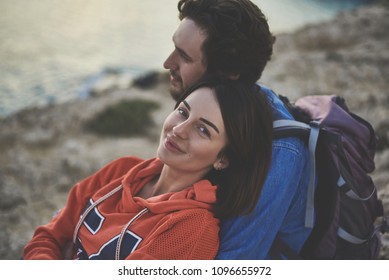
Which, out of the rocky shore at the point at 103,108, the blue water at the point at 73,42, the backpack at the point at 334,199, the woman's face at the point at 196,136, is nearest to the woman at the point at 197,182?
the woman's face at the point at 196,136

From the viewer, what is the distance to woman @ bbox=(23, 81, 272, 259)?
2330 millimetres

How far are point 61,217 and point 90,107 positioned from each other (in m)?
5.23

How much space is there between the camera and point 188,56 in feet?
9.53

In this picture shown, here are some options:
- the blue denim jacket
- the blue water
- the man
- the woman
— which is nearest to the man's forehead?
the man

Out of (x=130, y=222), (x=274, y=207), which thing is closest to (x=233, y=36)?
(x=274, y=207)

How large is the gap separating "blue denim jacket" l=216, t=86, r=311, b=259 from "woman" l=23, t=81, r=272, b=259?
0.20 ft

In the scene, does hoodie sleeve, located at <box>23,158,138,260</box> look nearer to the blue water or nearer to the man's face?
the man's face

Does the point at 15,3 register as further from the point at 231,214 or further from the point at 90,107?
the point at 231,214

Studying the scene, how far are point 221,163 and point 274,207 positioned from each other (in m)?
0.37

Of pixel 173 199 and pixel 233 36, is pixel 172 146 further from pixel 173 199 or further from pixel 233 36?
pixel 233 36

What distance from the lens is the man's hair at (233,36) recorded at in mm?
2773

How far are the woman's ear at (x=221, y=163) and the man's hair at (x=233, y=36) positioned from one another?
553 mm

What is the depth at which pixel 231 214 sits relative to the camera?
7.91 ft

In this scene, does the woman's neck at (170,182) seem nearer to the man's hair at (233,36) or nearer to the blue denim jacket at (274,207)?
the blue denim jacket at (274,207)
